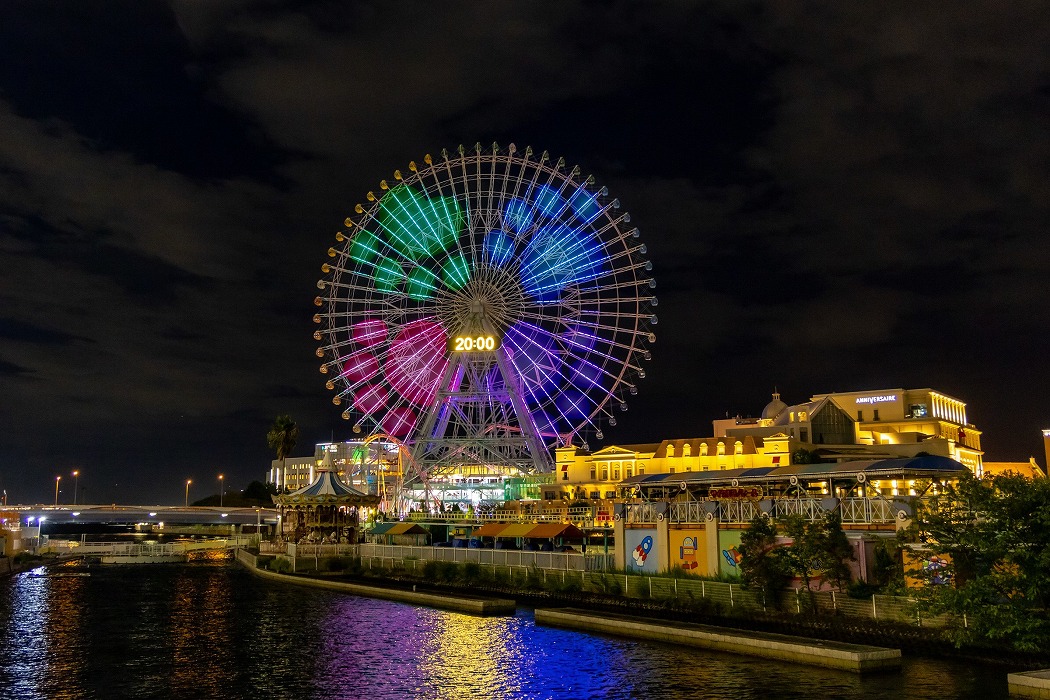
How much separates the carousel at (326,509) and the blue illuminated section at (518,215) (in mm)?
27285

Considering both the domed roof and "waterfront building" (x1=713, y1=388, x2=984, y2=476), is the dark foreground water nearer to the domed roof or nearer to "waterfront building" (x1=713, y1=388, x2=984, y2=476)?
"waterfront building" (x1=713, y1=388, x2=984, y2=476)

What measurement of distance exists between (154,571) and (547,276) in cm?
4620

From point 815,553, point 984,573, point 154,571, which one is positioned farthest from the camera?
Answer: point 154,571

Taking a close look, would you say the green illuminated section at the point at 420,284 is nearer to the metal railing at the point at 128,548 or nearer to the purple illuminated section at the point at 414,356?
the purple illuminated section at the point at 414,356

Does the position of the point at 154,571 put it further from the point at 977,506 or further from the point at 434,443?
the point at 977,506

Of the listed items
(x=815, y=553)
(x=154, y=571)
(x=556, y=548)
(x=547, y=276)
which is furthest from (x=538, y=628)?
(x=154, y=571)

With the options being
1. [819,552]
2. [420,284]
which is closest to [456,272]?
[420,284]

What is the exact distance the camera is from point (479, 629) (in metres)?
39.5

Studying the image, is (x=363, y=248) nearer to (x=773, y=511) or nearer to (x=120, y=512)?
(x=773, y=511)

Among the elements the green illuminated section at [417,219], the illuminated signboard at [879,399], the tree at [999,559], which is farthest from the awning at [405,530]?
the illuminated signboard at [879,399]

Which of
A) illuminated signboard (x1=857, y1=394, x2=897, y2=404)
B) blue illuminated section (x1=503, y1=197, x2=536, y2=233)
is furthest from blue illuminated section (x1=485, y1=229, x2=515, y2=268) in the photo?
illuminated signboard (x1=857, y1=394, x2=897, y2=404)

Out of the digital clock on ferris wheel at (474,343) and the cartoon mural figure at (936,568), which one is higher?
the digital clock on ferris wheel at (474,343)

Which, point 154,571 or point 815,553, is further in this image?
point 154,571

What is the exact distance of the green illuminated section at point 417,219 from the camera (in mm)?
78625
